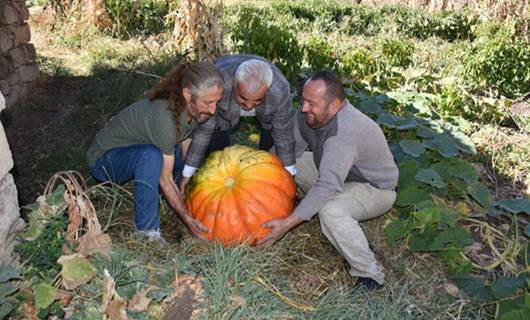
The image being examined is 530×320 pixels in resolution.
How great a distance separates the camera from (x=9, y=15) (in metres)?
5.95

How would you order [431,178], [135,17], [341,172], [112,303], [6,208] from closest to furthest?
[112,303] → [6,208] → [341,172] → [431,178] → [135,17]

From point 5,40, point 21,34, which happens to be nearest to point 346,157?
point 5,40

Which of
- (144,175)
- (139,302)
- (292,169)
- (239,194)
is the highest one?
(139,302)

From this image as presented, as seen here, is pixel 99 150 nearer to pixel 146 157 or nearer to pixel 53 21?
pixel 146 157

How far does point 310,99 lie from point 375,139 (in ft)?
1.45

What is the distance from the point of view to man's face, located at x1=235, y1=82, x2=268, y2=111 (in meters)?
3.32

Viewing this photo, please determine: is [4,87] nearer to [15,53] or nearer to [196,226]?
[15,53]

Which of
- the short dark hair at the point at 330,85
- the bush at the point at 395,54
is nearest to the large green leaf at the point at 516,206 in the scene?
the short dark hair at the point at 330,85

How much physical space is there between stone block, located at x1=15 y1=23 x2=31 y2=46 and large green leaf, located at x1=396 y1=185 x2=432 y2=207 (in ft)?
14.6

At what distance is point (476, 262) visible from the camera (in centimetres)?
366

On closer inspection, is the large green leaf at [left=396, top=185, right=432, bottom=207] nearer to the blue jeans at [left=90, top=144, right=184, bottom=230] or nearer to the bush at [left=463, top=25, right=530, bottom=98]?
the blue jeans at [left=90, top=144, right=184, bottom=230]

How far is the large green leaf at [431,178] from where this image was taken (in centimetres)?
377

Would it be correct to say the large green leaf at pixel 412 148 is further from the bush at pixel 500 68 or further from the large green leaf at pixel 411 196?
the bush at pixel 500 68

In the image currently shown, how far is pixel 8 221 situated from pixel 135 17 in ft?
24.7
